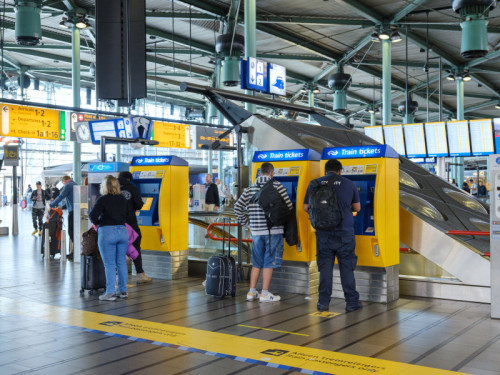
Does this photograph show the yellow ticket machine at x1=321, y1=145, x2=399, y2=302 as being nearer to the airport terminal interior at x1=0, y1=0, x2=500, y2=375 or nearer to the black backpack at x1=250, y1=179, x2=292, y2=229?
the airport terminal interior at x1=0, y1=0, x2=500, y2=375

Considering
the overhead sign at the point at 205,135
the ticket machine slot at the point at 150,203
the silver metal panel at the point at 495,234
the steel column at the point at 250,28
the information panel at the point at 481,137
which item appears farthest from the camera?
the overhead sign at the point at 205,135

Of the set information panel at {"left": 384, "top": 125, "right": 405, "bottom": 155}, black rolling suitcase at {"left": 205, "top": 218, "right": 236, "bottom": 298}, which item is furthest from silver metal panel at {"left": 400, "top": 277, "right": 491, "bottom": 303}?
information panel at {"left": 384, "top": 125, "right": 405, "bottom": 155}

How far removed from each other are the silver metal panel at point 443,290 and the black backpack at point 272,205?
5.90ft

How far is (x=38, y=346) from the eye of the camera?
4621 mm

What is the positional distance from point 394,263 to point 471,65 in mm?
19469

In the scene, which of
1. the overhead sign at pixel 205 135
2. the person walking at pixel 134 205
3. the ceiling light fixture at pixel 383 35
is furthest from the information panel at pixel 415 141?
the person walking at pixel 134 205

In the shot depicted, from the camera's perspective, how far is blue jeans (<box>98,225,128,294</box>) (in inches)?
257

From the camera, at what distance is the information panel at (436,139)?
1814cm

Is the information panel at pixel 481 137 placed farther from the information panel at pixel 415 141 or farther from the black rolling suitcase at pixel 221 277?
the black rolling suitcase at pixel 221 277

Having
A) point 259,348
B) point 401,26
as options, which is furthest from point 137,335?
point 401,26

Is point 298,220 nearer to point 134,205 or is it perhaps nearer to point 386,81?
point 134,205

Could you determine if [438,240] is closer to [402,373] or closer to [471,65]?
[402,373]

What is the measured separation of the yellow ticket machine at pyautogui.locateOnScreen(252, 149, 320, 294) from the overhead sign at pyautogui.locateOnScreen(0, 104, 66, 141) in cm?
1050

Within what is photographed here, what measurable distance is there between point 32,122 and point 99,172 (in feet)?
26.0
